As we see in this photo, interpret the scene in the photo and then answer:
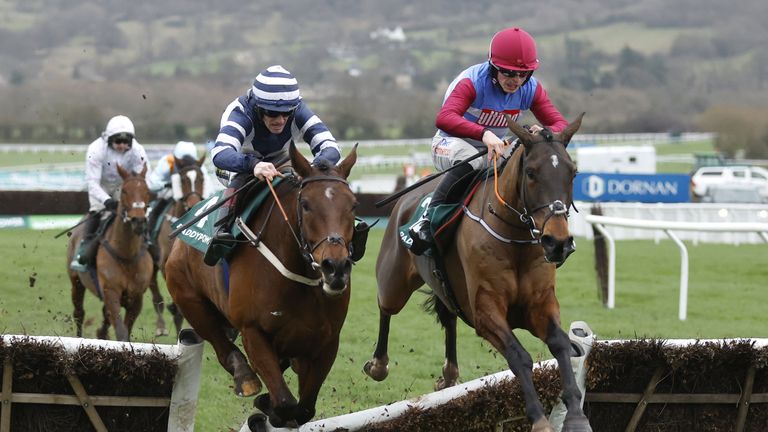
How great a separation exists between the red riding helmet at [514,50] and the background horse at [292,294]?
136 cm

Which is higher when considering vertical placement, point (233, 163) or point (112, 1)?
point (233, 163)

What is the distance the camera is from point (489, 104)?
20.8 feet

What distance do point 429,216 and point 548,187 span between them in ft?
4.07

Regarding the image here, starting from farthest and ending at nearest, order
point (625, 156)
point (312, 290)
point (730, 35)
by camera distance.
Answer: point (730, 35), point (625, 156), point (312, 290)

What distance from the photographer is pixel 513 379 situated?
5352 mm

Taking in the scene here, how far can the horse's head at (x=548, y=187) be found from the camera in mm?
4953

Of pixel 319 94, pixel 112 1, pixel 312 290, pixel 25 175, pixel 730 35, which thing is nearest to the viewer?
pixel 312 290

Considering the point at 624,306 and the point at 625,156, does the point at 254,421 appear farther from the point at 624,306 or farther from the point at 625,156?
the point at 625,156

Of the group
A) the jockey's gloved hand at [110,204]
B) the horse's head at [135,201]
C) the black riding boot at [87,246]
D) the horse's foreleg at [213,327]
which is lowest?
the black riding boot at [87,246]

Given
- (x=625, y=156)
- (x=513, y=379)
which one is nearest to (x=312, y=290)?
(x=513, y=379)

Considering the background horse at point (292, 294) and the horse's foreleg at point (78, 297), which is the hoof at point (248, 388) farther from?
the horse's foreleg at point (78, 297)

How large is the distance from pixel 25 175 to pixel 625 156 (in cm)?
2045

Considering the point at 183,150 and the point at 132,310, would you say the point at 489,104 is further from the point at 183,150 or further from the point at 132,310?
the point at 183,150

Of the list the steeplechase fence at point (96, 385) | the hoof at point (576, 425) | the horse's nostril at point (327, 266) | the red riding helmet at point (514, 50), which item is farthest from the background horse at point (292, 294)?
the red riding helmet at point (514, 50)
